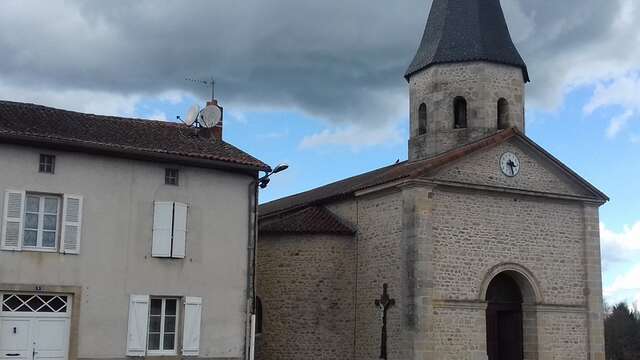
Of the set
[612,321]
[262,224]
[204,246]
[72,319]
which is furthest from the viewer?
[612,321]

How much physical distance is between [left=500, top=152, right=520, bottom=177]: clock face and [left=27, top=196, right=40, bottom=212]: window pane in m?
12.9

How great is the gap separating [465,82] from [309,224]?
259 inches

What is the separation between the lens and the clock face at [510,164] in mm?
23219

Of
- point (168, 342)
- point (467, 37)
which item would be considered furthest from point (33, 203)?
point (467, 37)

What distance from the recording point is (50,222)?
16.9 m

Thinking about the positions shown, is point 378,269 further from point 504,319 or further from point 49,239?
point 49,239

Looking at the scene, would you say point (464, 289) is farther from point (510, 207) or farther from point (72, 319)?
point (72, 319)

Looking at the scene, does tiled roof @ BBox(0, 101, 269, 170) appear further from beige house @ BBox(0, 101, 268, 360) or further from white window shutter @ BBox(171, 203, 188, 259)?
white window shutter @ BBox(171, 203, 188, 259)

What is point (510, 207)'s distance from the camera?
23.2 meters

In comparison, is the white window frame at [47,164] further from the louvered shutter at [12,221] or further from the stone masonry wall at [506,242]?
the stone masonry wall at [506,242]

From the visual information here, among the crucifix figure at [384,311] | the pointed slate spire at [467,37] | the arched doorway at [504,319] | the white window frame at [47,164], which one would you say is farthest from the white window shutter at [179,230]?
the pointed slate spire at [467,37]

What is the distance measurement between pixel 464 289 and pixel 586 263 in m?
4.61

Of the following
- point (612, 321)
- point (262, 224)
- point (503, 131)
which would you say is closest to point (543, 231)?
point (503, 131)

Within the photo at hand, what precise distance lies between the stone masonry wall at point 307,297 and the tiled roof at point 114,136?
523 centimetres
